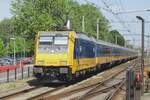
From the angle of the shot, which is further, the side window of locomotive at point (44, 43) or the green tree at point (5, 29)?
the green tree at point (5, 29)

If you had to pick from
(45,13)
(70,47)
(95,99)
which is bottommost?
(95,99)

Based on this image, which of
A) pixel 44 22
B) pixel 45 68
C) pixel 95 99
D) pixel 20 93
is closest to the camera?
pixel 95 99

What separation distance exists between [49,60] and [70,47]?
1.42 metres

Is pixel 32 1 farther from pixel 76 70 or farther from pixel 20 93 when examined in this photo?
pixel 20 93

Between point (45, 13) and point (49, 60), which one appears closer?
point (49, 60)

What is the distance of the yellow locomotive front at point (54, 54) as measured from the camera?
28656mm

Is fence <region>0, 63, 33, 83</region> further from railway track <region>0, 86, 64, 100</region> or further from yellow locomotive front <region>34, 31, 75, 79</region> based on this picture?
railway track <region>0, 86, 64, 100</region>

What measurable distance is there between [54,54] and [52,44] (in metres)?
0.70

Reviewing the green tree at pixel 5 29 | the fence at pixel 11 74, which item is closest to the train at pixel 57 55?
the fence at pixel 11 74

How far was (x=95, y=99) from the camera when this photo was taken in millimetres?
22594

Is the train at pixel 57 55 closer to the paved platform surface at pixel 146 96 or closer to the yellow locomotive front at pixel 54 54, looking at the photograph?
the yellow locomotive front at pixel 54 54

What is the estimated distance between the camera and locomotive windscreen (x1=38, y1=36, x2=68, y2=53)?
2955cm

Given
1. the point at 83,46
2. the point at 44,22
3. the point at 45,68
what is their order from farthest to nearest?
1. the point at 44,22
2. the point at 83,46
3. the point at 45,68

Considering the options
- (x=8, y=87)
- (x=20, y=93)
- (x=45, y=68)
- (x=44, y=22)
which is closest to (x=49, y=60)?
(x=45, y=68)
